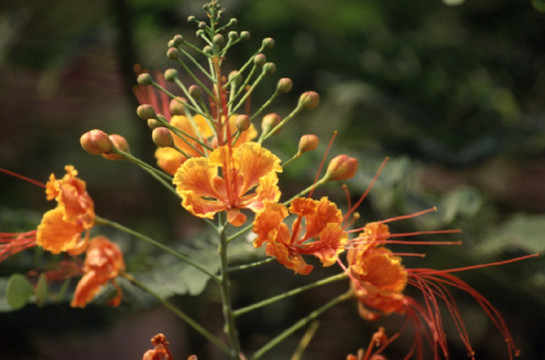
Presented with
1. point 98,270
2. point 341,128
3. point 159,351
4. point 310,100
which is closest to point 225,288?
point 159,351

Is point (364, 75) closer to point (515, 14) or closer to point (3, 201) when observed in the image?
point (515, 14)

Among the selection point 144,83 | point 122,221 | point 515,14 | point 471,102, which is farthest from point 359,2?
point 144,83

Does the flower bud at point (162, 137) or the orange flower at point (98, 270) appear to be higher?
the flower bud at point (162, 137)

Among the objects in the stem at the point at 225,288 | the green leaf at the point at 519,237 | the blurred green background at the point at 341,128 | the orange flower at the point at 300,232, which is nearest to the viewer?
the orange flower at the point at 300,232

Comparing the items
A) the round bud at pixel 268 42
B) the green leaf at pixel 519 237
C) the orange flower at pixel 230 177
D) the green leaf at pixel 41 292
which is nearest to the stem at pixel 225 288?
the orange flower at pixel 230 177

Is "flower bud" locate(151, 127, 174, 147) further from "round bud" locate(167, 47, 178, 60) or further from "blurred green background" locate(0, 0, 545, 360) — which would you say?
"blurred green background" locate(0, 0, 545, 360)

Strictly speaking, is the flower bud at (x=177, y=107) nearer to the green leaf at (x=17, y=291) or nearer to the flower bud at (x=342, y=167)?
the flower bud at (x=342, y=167)
